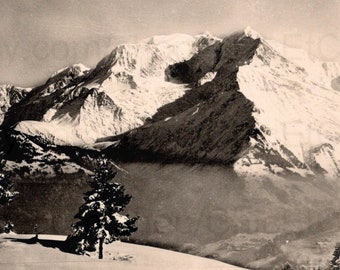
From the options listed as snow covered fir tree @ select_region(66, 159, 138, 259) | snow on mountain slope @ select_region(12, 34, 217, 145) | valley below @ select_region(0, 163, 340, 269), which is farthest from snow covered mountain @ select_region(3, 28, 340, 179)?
snow covered fir tree @ select_region(66, 159, 138, 259)

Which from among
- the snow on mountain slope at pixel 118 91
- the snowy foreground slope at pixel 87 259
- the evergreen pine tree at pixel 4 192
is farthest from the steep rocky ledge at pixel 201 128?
the evergreen pine tree at pixel 4 192

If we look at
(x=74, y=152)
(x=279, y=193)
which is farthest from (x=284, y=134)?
(x=74, y=152)

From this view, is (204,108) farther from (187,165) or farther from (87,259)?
(87,259)

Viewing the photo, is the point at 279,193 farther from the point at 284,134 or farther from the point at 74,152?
the point at 74,152

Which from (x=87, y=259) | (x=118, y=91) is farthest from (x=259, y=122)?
(x=118, y=91)

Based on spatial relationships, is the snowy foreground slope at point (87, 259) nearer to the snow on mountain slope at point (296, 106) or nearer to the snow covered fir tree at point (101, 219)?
the snow covered fir tree at point (101, 219)

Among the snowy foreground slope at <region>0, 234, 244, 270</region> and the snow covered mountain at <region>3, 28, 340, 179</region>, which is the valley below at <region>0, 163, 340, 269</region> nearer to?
the snow covered mountain at <region>3, 28, 340, 179</region>
